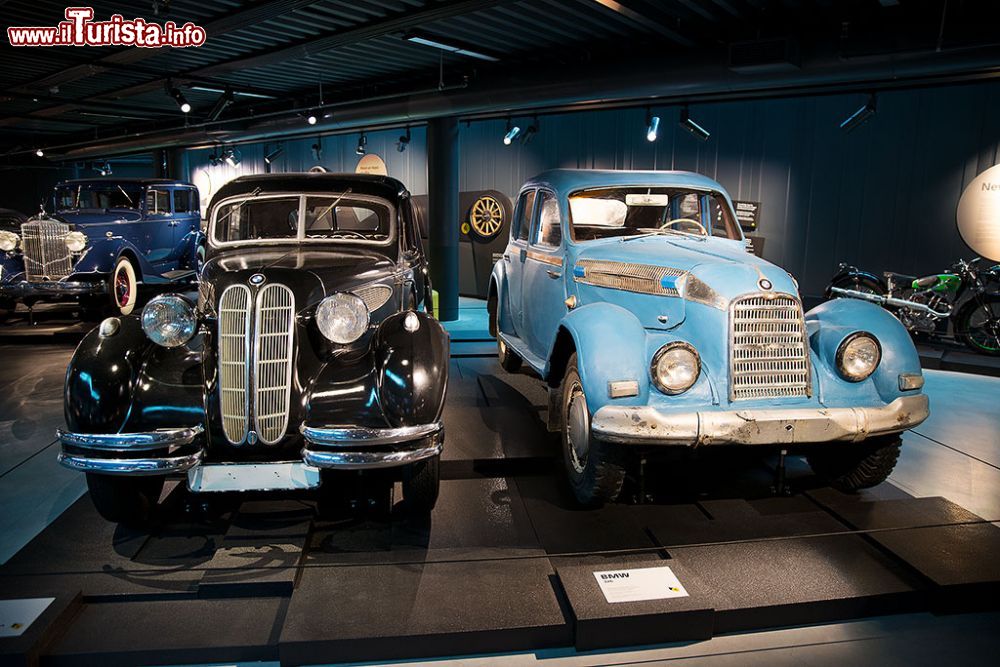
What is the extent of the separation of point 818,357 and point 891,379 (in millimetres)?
358

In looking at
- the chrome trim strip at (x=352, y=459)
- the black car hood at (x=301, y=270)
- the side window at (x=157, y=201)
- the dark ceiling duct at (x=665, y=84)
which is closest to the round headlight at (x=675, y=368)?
the chrome trim strip at (x=352, y=459)

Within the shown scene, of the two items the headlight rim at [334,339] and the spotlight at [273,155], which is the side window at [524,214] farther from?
the spotlight at [273,155]

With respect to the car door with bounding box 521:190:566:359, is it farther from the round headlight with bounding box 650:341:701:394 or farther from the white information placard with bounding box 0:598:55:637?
the white information placard with bounding box 0:598:55:637

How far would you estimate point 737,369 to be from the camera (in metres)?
3.24

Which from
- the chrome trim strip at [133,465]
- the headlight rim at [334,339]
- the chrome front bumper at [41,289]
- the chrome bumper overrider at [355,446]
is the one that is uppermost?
the headlight rim at [334,339]

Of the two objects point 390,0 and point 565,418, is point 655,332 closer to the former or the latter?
point 565,418

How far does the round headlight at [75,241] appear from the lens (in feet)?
27.3

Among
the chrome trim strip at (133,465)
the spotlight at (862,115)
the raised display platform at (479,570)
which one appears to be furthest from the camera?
the spotlight at (862,115)

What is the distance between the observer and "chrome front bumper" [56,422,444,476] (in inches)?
108

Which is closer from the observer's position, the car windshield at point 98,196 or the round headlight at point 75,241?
the round headlight at point 75,241

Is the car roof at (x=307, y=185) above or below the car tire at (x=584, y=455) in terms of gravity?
above

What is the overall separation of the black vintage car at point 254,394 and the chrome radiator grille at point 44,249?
20.9 feet

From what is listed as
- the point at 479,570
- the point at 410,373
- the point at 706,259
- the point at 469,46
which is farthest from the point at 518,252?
the point at 469,46

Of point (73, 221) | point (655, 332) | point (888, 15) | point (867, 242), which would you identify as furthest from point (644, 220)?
point (73, 221)
